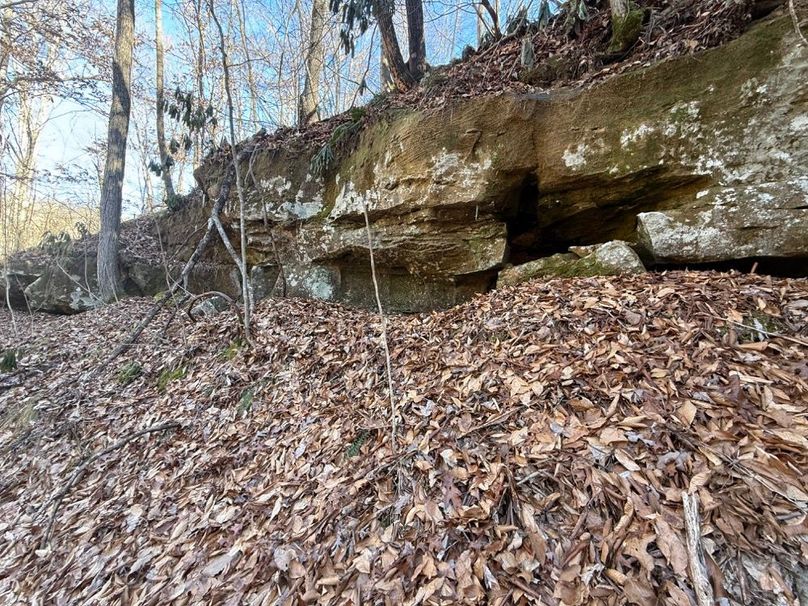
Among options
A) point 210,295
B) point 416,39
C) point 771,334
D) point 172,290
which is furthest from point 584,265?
point 172,290

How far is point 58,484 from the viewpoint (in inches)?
137

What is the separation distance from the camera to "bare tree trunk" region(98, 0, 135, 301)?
840 cm

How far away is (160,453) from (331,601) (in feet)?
8.43

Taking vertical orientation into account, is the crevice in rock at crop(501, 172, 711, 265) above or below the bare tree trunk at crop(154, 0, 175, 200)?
below

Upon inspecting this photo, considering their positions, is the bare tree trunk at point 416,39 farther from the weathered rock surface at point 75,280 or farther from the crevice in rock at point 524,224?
the weathered rock surface at point 75,280

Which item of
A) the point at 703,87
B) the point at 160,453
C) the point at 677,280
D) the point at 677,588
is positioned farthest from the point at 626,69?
the point at 160,453

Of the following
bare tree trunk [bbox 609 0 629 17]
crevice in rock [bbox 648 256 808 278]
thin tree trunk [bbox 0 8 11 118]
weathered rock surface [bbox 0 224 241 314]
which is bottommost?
crevice in rock [bbox 648 256 808 278]

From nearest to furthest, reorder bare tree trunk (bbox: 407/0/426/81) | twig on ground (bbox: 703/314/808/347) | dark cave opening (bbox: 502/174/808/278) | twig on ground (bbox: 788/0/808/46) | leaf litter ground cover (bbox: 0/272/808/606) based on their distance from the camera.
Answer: leaf litter ground cover (bbox: 0/272/808/606) < twig on ground (bbox: 703/314/808/347) < twig on ground (bbox: 788/0/808/46) < dark cave opening (bbox: 502/174/808/278) < bare tree trunk (bbox: 407/0/426/81)

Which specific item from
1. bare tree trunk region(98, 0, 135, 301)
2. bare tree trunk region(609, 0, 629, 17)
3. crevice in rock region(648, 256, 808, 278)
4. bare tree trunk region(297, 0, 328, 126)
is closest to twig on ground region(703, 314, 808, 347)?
crevice in rock region(648, 256, 808, 278)

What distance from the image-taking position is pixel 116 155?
8.55m

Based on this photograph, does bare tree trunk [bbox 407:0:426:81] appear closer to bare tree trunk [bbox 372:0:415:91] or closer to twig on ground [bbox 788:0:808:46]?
bare tree trunk [bbox 372:0:415:91]

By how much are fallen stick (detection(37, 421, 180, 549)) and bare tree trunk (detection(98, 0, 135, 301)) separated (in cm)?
626

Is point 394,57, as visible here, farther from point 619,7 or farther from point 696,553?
point 696,553

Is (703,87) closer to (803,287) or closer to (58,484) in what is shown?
(803,287)
